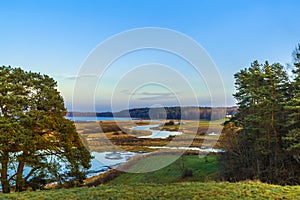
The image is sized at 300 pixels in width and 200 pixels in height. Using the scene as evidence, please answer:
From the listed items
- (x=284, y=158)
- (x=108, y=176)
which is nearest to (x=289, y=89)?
(x=284, y=158)

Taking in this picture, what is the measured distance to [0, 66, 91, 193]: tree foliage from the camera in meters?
12.9

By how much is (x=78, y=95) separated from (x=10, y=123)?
3783 millimetres

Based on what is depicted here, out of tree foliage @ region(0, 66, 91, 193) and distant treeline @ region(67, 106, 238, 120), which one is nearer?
tree foliage @ region(0, 66, 91, 193)

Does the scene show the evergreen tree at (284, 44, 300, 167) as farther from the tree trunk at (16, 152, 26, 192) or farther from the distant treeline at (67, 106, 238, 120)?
the tree trunk at (16, 152, 26, 192)

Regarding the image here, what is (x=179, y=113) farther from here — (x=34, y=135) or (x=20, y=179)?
(x=20, y=179)

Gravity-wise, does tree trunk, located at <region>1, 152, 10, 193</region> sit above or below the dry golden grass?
below

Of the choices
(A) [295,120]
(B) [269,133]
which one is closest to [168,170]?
(B) [269,133]

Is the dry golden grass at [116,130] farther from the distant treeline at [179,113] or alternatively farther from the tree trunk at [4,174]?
the tree trunk at [4,174]

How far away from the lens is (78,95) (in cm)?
1283

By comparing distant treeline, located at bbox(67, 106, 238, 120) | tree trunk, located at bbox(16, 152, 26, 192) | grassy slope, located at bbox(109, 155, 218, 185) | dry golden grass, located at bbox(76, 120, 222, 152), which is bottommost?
grassy slope, located at bbox(109, 155, 218, 185)

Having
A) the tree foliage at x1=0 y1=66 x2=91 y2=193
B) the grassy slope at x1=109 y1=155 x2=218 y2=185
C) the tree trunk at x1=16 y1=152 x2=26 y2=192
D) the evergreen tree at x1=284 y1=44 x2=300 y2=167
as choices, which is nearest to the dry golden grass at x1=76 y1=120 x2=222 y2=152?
the tree foliage at x1=0 y1=66 x2=91 y2=193

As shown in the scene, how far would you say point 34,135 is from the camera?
13508 mm

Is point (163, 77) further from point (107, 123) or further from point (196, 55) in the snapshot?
point (107, 123)

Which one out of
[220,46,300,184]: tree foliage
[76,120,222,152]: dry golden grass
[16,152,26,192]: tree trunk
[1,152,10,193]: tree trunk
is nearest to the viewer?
[1,152,10,193]: tree trunk
